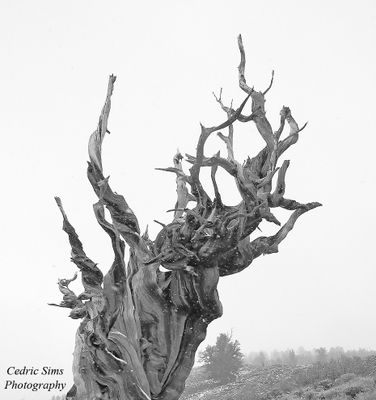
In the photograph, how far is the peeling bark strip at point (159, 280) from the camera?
14.8 feet

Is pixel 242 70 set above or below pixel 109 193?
above

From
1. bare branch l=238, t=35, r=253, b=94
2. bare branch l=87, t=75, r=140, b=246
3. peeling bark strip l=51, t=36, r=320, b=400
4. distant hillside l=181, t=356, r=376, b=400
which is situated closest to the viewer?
peeling bark strip l=51, t=36, r=320, b=400

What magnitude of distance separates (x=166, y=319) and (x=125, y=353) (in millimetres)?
626

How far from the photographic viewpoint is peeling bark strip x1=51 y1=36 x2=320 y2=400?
14.8 ft

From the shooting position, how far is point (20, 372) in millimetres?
7918

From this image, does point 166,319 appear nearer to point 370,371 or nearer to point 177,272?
point 177,272

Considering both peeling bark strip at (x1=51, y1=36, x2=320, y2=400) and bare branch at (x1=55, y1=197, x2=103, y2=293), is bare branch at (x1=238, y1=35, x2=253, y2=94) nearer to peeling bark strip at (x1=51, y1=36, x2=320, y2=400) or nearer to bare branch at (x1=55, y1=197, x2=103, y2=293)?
peeling bark strip at (x1=51, y1=36, x2=320, y2=400)

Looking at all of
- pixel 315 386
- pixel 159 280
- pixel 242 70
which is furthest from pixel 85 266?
pixel 315 386

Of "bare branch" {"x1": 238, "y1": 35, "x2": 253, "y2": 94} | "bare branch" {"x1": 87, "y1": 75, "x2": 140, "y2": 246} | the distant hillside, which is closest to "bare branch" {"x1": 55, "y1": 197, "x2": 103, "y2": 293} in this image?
"bare branch" {"x1": 87, "y1": 75, "x2": 140, "y2": 246}

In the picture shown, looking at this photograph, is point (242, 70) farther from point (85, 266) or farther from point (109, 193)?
point (85, 266)

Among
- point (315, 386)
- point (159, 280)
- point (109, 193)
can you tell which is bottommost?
point (315, 386)

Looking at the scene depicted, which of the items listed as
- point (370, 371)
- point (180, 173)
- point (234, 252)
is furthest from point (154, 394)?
point (370, 371)

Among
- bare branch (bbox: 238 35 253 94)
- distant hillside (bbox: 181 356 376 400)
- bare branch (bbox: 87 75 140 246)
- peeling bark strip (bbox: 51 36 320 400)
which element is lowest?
distant hillside (bbox: 181 356 376 400)

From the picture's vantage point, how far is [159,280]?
5133 mm
